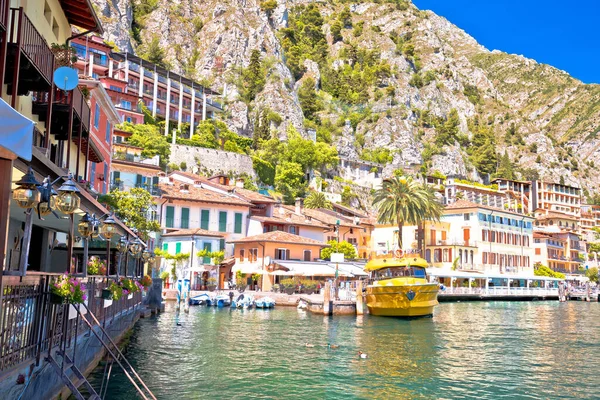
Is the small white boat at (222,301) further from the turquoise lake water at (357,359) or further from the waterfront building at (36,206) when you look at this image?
the waterfront building at (36,206)

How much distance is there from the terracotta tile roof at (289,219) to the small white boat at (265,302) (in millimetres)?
16490

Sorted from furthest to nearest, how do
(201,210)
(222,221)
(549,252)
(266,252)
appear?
(549,252)
(222,221)
(201,210)
(266,252)

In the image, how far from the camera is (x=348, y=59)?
17138 cm

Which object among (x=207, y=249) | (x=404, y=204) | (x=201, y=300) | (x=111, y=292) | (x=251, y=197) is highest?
(x=251, y=197)

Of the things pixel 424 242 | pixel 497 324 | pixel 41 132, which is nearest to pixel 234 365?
pixel 41 132

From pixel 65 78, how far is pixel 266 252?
39.7m

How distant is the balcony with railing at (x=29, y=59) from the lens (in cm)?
1471

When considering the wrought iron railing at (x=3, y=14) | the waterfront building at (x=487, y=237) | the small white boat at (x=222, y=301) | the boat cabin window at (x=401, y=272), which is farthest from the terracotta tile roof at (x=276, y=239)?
the wrought iron railing at (x=3, y=14)

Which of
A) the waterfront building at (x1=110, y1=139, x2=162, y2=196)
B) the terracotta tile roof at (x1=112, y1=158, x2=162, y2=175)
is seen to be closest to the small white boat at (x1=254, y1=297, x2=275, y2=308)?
the waterfront building at (x1=110, y1=139, x2=162, y2=196)

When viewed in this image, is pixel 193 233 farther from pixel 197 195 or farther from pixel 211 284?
pixel 197 195

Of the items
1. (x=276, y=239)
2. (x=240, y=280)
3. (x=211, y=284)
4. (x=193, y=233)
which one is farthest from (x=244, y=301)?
(x=193, y=233)

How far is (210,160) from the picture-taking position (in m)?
85.1

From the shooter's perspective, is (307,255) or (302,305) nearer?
(302,305)

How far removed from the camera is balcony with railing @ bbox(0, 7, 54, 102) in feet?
48.3
